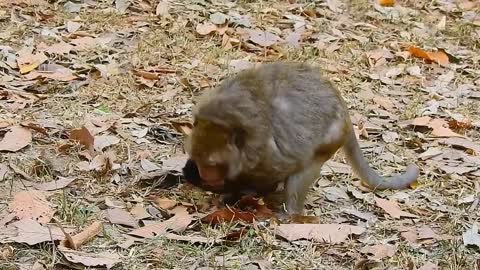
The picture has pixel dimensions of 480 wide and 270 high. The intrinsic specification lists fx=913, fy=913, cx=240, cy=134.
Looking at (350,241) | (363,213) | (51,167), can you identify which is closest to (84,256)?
(51,167)

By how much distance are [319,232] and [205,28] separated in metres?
3.43

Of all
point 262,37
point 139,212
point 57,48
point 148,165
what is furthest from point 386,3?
point 139,212

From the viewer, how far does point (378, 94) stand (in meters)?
7.00

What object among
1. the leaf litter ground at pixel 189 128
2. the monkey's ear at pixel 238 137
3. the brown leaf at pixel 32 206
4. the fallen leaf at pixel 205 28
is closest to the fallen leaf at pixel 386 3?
the leaf litter ground at pixel 189 128

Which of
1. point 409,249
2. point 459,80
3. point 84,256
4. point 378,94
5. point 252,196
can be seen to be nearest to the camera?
point 84,256

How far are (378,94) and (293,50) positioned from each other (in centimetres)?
92

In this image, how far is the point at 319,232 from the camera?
4.65 metres

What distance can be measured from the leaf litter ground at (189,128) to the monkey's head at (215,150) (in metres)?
0.22

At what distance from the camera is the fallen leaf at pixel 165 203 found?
4.82 meters

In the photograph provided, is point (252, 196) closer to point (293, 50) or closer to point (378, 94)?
point (378, 94)

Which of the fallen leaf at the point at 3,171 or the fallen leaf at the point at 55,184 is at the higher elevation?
the fallen leaf at the point at 3,171

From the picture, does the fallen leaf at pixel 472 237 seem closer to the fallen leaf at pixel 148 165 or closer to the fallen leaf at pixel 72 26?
the fallen leaf at pixel 148 165

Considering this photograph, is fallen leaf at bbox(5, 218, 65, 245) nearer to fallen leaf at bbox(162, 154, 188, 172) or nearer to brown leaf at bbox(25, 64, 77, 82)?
fallen leaf at bbox(162, 154, 188, 172)

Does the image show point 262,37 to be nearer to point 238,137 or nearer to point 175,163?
point 175,163
